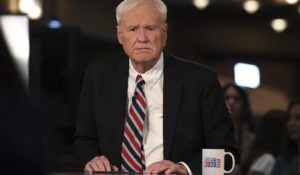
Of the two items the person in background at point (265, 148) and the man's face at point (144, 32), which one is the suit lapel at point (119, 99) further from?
the person in background at point (265, 148)

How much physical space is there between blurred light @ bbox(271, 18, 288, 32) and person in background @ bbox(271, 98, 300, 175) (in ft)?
6.21

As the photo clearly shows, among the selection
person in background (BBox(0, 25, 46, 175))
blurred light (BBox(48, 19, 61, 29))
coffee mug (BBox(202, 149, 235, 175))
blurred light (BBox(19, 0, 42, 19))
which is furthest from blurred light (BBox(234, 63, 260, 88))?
person in background (BBox(0, 25, 46, 175))

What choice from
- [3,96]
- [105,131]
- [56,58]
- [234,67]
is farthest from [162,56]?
[234,67]

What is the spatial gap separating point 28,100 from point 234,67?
6572 mm

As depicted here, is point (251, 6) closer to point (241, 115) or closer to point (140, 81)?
point (241, 115)

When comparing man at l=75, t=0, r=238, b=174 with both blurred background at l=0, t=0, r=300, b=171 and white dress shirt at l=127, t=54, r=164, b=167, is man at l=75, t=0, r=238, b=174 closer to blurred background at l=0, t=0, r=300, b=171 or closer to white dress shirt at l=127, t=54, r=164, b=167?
white dress shirt at l=127, t=54, r=164, b=167

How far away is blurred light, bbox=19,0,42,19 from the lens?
671 centimetres

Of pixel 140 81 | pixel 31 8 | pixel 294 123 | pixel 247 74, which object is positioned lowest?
pixel 294 123

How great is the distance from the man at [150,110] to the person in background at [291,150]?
9.26 feet

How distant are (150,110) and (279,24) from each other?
5.20m

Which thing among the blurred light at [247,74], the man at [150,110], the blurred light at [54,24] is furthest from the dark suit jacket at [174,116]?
the blurred light at [247,74]

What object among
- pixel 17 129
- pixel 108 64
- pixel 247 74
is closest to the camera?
pixel 17 129

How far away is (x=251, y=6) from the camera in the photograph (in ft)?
24.4

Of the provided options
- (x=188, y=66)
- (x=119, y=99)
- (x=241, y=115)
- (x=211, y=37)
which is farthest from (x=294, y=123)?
(x=119, y=99)
